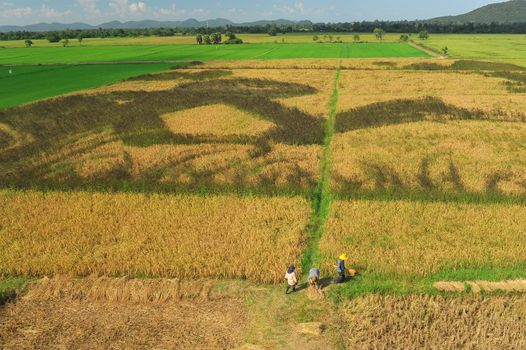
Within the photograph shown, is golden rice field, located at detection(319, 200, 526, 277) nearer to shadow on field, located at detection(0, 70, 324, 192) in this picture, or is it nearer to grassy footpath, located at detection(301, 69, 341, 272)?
grassy footpath, located at detection(301, 69, 341, 272)

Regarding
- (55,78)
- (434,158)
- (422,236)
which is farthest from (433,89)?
(55,78)

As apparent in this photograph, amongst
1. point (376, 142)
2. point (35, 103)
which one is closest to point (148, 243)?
point (376, 142)

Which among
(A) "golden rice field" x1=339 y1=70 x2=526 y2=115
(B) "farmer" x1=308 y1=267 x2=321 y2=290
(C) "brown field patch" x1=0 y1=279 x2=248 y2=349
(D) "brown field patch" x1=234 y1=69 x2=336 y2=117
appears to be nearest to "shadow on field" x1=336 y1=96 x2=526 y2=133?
(A) "golden rice field" x1=339 y1=70 x2=526 y2=115

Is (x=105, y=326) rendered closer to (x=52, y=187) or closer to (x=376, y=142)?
(x=52, y=187)

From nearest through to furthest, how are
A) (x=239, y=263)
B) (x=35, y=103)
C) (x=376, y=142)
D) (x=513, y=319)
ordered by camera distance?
(x=513, y=319) < (x=239, y=263) < (x=376, y=142) < (x=35, y=103)

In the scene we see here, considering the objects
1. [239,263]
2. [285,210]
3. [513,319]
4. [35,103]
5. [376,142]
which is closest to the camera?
[513,319]

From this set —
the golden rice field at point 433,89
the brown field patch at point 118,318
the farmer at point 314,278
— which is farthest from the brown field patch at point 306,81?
the brown field patch at point 118,318
